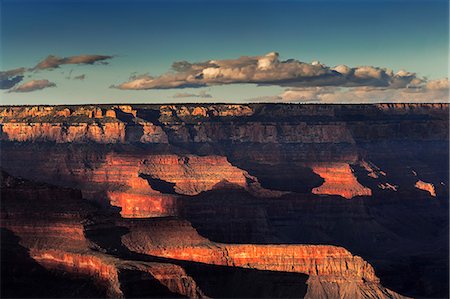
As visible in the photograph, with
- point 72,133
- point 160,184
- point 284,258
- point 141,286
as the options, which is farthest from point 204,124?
point 141,286

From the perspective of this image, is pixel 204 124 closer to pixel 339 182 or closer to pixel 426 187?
pixel 339 182

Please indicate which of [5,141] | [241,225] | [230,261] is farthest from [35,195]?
[5,141]

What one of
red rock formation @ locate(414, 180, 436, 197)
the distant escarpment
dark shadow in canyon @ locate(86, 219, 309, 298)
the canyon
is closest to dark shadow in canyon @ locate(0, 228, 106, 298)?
the canyon

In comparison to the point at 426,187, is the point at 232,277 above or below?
above

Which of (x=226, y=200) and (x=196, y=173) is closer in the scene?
(x=226, y=200)

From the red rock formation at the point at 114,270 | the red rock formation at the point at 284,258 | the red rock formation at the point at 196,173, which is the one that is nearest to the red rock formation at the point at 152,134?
the red rock formation at the point at 196,173

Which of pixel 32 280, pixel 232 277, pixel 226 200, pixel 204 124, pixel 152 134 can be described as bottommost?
pixel 232 277

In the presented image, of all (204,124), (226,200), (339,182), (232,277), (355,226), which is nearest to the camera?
(232,277)

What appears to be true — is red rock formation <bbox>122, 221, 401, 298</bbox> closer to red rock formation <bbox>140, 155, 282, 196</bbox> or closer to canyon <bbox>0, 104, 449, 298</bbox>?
canyon <bbox>0, 104, 449, 298</bbox>
